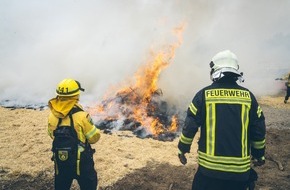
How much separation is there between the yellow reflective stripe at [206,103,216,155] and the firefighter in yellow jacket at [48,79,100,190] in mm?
1726

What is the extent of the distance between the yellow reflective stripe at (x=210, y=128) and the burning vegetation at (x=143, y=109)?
19.9 ft

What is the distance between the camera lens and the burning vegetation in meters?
10.5

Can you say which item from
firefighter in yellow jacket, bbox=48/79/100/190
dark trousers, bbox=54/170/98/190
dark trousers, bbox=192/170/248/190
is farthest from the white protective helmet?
dark trousers, bbox=54/170/98/190

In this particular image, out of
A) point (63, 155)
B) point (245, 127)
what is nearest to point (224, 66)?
point (245, 127)

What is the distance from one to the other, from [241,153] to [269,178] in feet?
12.9

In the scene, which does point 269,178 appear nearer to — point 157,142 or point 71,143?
point 157,142

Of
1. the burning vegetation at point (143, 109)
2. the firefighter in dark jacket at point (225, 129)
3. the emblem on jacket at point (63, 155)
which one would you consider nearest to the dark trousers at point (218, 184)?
the firefighter in dark jacket at point (225, 129)

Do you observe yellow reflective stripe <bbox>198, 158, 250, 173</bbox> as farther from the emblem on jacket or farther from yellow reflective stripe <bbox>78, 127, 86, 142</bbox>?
the emblem on jacket

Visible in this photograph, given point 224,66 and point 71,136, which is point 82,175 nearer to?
point 71,136

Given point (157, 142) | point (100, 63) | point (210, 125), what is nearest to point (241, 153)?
point (210, 125)

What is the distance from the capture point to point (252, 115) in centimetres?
368

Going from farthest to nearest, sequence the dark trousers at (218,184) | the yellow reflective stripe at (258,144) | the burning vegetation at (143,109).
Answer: the burning vegetation at (143,109) < the yellow reflective stripe at (258,144) < the dark trousers at (218,184)

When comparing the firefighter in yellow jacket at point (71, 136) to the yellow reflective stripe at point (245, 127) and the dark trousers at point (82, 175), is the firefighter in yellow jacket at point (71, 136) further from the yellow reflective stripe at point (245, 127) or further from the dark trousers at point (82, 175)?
the yellow reflective stripe at point (245, 127)

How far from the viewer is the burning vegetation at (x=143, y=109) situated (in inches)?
413
